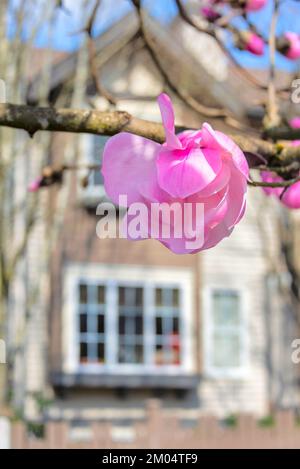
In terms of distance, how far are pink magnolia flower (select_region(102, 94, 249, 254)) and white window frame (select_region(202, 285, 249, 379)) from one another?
1250 centimetres

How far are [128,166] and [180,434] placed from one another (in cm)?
734

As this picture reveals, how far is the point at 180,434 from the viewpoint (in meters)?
8.41

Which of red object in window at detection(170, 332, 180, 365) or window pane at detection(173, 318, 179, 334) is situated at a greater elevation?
window pane at detection(173, 318, 179, 334)

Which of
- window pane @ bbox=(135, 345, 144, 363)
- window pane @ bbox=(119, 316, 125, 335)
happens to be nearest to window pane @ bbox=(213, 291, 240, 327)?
window pane @ bbox=(135, 345, 144, 363)

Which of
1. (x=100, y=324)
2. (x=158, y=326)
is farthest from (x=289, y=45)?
(x=158, y=326)

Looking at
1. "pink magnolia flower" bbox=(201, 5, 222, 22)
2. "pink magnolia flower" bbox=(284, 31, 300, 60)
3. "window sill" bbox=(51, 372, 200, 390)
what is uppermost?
"window sill" bbox=(51, 372, 200, 390)

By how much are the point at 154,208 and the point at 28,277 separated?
1158 centimetres

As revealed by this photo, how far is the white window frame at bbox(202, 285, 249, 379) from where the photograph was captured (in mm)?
13758

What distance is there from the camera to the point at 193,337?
44.8 ft

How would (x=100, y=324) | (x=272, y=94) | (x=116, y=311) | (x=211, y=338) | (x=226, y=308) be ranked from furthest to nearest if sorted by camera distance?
(x=226, y=308), (x=211, y=338), (x=116, y=311), (x=100, y=324), (x=272, y=94)

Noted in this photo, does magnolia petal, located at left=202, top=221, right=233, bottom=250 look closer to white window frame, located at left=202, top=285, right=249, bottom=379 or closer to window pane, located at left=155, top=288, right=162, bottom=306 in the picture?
window pane, located at left=155, top=288, right=162, bottom=306

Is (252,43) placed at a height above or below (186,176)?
above

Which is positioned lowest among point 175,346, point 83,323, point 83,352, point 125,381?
point 125,381

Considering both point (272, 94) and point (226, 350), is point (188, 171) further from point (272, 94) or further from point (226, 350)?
point (226, 350)
